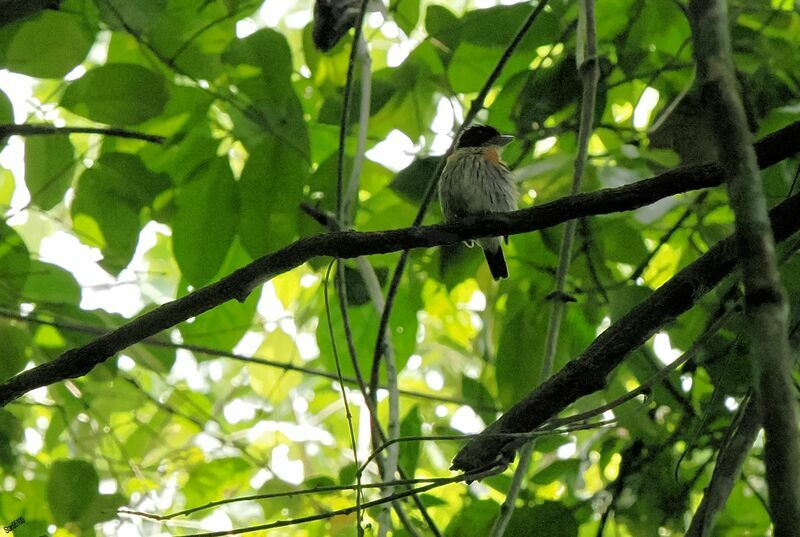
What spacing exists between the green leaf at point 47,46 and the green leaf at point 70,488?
1.29m

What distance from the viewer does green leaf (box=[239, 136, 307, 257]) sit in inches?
112

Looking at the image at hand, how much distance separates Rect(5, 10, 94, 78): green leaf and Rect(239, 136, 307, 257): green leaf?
0.66 meters

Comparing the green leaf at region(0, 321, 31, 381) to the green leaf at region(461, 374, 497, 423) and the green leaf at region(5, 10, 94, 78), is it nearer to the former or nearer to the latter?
the green leaf at region(5, 10, 94, 78)

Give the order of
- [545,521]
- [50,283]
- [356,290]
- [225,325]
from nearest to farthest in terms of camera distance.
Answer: [545,521] < [50,283] < [225,325] < [356,290]

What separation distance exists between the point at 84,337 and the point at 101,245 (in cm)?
36

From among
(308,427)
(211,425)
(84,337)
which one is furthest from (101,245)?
(308,427)

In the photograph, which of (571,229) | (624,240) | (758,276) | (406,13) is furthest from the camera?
(406,13)

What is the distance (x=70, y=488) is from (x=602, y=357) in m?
1.88

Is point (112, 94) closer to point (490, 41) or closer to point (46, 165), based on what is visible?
point (46, 165)

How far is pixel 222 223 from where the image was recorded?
285cm

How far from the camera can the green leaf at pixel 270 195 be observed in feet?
9.30

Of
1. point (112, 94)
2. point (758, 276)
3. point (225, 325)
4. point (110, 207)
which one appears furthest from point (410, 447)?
point (758, 276)

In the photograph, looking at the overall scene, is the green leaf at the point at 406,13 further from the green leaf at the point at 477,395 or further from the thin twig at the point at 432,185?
the green leaf at the point at 477,395

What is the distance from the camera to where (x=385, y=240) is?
2.11 meters
